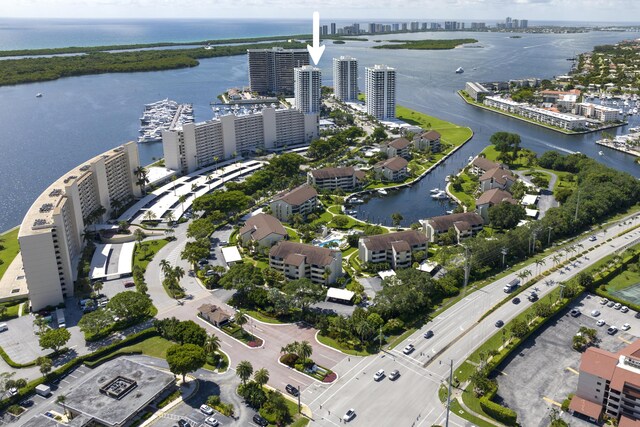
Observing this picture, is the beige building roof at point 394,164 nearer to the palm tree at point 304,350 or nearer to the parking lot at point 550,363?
the parking lot at point 550,363

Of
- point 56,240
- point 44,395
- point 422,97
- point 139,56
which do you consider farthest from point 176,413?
point 139,56

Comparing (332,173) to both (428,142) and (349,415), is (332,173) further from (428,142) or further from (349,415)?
(349,415)

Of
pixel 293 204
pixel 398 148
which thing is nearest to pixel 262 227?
pixel 293 204

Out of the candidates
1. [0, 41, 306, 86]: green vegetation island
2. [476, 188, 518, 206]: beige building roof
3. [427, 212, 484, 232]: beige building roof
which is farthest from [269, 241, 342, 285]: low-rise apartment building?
[0, 41, 306, 86]: green vegetation island

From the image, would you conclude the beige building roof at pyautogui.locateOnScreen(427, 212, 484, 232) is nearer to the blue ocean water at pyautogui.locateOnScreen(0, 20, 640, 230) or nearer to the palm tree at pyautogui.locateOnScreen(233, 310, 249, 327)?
the blue ocean water at pyautogui.locateOnScreen(0, 20, 640, 230)

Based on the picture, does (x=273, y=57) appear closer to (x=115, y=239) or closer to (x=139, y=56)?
(x=139, y=56)

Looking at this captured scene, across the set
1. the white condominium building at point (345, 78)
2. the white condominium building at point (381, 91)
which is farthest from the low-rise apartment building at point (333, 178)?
the white condominium building at point (345, 78)
